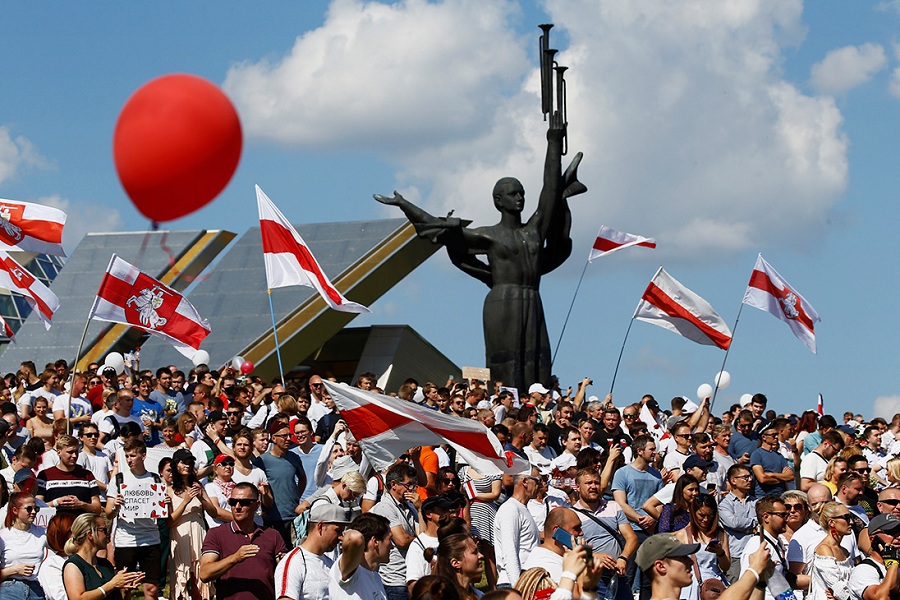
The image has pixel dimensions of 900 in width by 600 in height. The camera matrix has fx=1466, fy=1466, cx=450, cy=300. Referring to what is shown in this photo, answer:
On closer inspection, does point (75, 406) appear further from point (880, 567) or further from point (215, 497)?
point (880, 567)

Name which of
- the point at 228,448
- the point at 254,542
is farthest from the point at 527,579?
the point at 228,448

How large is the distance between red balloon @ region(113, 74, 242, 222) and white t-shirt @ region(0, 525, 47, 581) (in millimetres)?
4211

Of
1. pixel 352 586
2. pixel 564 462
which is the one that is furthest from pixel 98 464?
pixel 352 586

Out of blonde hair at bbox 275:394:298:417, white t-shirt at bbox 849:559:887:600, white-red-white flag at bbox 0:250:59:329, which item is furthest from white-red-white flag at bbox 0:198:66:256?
white t-shirt at bbox 849:559:887:600

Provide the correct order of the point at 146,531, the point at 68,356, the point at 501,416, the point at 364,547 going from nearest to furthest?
1. the point at 364,547
2. the point at 146,531
3. the point at 501,416
4. the point at 68,356

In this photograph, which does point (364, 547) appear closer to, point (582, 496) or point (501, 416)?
Answer: point (582, 496)

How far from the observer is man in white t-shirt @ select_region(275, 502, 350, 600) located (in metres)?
7.94

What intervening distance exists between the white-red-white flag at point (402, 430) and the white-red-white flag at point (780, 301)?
10.8 meters

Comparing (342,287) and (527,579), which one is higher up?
(342,287)

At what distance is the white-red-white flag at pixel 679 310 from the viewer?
20641mm

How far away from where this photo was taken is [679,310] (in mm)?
20688

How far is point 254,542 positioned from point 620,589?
251 cm

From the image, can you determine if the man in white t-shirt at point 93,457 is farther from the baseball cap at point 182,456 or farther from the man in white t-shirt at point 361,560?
the man in white t-shirt at point 361,560

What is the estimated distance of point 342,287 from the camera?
29.4m
